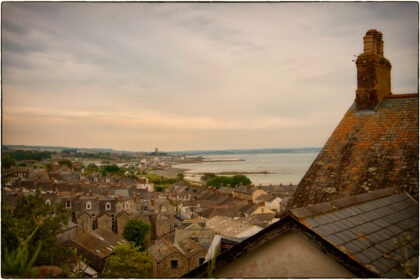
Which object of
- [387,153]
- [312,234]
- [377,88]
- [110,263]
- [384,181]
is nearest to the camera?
[312,234]

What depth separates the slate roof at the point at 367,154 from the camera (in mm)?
6215

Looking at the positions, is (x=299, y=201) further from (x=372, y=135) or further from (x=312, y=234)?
(x=312, y=234)

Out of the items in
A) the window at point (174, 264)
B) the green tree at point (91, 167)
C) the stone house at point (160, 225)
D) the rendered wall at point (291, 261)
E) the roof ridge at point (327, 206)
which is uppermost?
the roof ridge at point (327, 206)

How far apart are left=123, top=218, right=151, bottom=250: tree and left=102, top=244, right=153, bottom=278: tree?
37.5ft

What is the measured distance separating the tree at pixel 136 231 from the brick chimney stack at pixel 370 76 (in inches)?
1092

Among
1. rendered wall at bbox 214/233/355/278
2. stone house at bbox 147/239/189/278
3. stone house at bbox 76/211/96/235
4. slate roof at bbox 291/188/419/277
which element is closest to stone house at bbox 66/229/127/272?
stone house at bbox 147/239/189/278

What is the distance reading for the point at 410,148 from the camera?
6332 mm

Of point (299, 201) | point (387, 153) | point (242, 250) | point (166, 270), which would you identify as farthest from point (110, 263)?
point (242, 250)

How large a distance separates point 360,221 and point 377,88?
494 centimetres

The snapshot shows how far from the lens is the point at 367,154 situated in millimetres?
6762

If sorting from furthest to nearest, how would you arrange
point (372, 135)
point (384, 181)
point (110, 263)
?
point (110, 263) → point (372, 135) → point (384, 181)

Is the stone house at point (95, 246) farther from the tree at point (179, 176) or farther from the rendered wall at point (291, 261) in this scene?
the tree at point (179, 176)

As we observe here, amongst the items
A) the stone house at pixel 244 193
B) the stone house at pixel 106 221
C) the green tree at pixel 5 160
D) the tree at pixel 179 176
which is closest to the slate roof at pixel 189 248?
the stone house at pixel 106 221

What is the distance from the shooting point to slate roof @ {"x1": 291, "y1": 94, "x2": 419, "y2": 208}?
621 centimetres
